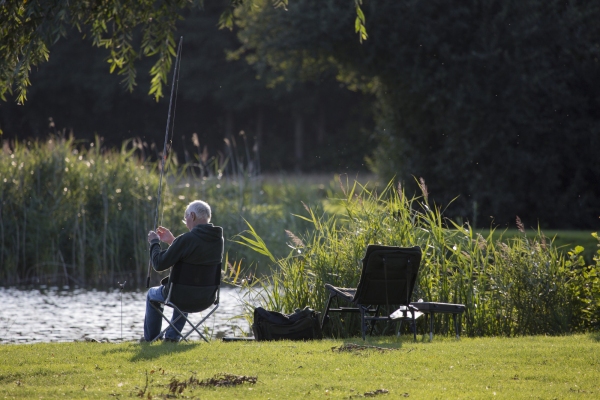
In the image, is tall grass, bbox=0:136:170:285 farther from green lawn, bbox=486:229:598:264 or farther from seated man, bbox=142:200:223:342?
seated man, bbox=142:200:223:342

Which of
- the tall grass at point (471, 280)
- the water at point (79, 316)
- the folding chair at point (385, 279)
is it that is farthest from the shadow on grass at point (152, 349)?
the water at point (79, 316)

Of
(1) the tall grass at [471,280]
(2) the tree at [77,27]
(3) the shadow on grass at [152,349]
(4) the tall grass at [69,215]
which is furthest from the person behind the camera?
(4) the tall grass at [69,215]

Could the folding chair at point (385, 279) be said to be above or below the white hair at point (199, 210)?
below

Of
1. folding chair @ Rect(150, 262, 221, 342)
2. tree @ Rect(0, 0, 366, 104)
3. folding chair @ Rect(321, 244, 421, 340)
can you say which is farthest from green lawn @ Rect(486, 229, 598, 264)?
tree @ Rect(0, 0, 366, 104)

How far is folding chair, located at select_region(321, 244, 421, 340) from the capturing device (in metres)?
7.50

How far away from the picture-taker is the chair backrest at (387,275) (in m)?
7.50

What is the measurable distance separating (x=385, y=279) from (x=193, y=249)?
160 centimetres

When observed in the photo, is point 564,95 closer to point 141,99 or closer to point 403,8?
point 403,8

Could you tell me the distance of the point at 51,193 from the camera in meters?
14.4

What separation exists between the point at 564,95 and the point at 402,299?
1240 centimetres

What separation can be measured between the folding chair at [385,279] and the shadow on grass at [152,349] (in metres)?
1.41

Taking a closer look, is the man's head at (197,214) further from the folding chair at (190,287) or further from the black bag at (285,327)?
the black bag at (285,327)

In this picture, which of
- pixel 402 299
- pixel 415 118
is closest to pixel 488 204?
pixel 415 118

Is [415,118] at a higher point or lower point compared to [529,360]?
higher
